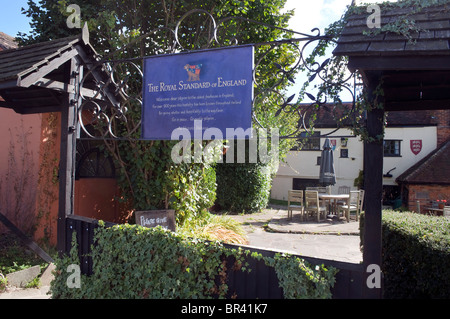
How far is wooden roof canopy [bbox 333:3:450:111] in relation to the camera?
9.95ft

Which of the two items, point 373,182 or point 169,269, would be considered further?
point 169,269

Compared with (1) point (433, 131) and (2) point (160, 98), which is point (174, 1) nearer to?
(2) point (160, 98)

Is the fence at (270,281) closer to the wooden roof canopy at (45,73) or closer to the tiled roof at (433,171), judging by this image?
the wooden roof canopy at (45,73)

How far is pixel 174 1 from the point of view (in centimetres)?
815

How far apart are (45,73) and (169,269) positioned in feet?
9.84

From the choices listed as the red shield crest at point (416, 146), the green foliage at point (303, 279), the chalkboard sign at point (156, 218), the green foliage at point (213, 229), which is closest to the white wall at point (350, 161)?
the red shield crest at point (416, 146)

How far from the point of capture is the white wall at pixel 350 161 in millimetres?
18609

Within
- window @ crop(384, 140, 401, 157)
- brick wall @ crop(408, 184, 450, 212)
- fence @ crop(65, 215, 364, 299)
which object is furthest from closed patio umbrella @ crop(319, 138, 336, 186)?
fence @ crop(65, 215, 364, 299)

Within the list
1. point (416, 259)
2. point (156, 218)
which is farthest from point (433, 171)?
point (156, 218)

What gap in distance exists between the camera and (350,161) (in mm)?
20172

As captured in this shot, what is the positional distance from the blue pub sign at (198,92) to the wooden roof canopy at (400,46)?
1.31m

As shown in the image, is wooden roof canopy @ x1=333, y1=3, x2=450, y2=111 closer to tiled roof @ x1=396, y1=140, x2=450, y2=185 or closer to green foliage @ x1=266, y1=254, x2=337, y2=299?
green foliage @ x1=266, y1=254, x2=337, y2=299

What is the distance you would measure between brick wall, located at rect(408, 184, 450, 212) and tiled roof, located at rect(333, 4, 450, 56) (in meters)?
14.2

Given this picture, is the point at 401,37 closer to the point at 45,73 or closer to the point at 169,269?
the point at 169,269
